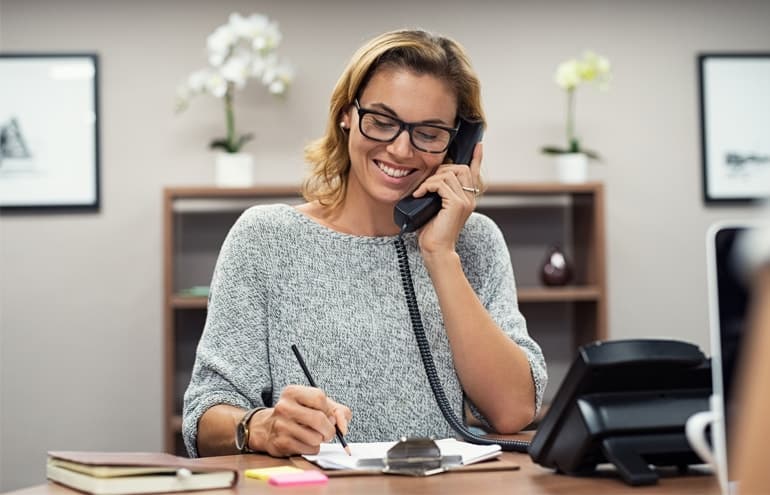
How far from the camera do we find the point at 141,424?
389cm

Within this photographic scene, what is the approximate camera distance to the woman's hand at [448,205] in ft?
5.83

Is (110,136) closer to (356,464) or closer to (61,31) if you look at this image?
(61,31)

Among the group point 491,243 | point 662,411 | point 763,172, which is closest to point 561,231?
point 763,172

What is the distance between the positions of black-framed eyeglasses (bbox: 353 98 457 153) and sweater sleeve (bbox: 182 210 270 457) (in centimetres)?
28

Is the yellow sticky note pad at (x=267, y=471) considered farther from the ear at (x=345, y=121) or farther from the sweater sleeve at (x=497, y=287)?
the ear at (x=345, y=121)

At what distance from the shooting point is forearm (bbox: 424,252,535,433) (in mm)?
1676

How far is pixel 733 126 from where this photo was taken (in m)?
4.07

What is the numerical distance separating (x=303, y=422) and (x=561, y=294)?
248 centimetres

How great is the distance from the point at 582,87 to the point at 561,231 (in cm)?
62

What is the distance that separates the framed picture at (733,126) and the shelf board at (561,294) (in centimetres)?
77

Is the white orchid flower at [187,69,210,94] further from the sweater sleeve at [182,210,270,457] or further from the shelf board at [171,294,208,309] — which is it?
the sweater sleeve at [182,210,270,457]

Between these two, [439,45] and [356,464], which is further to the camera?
[439,45]

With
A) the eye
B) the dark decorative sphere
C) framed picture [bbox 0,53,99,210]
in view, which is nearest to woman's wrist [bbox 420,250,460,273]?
the eye

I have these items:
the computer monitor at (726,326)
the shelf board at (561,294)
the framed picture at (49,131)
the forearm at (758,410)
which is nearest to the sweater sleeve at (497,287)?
the computer monitor at (726,326)
